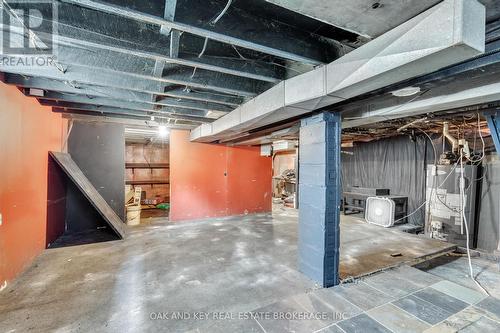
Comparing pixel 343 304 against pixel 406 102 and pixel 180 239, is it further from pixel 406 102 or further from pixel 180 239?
pixel 180 239

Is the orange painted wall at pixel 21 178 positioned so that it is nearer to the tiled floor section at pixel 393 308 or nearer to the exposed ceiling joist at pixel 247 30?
the exposed ceiling joist at pixel 247 30

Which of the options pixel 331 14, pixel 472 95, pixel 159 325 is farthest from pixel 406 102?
pixel 159 325

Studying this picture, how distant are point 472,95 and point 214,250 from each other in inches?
146

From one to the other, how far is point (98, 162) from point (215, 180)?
2695 mm

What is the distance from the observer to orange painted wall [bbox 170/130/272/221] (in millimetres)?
5727

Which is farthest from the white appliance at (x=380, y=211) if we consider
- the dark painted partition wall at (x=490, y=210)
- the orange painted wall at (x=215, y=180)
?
the orange painted wall at (x=215, y=180)

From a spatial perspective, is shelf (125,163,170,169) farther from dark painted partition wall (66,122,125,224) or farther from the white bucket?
dark painted partition wall (66,122,125,224)

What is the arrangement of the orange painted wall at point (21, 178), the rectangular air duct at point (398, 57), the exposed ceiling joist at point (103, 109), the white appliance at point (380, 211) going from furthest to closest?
1. the white appliance at point (380, 211)
2. the exposed ceiling joist at point (103, 109)
3. the orange painted wall at point (21, 178)
4. the rectangular air duct at point (398, 57)

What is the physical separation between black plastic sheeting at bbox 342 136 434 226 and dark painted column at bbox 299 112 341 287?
4254 mm

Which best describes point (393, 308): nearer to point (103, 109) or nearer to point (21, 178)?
point (21, 178)

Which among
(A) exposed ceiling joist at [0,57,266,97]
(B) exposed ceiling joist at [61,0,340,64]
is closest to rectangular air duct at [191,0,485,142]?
(B) exposed ceiling joist at [61,0,340,64]

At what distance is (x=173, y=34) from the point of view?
5.36ft

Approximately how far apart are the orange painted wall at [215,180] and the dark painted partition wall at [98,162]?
3.77 ft

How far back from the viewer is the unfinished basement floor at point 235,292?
196cm
